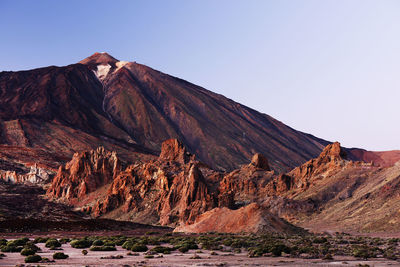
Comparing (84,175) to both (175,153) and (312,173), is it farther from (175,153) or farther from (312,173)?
(312,173)

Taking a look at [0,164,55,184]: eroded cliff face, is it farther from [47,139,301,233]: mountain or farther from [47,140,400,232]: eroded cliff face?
[47,140,400,232]: eroded cliff face

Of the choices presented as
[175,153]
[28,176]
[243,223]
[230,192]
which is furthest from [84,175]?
[243,223]

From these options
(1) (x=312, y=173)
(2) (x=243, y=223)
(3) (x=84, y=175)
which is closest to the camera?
(2) (x=243, y=223)

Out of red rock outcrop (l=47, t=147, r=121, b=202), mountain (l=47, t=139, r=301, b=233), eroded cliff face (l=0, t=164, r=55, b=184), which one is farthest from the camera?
eroded cliff face (l=0, t=164, r=55, b=184)

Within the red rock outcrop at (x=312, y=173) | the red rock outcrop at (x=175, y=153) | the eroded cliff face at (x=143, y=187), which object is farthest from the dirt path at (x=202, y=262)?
the red rock outcrop at (x=175, y=153)

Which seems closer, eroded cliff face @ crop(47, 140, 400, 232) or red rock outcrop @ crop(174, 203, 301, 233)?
red rock outcrop @ crop(174, 203, 301, 233)

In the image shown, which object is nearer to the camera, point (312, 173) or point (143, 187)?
point (312, 173)

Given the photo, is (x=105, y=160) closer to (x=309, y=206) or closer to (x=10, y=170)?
(x=10, y=170)

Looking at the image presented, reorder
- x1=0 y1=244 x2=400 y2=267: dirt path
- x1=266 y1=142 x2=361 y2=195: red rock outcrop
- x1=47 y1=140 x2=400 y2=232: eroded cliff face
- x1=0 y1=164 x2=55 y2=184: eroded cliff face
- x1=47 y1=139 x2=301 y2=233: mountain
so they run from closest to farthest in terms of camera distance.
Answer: x1=0 y1=244 x2=400 y2=267: dirt path → x1=47 y1=139 x2=301 y2=233: mountain → x1=47 y1=140 x2=400 y2=232: eroded cliff face → x1=266 y1=142 x2=361 y2=195: red rock outcrop → x1=0 y1=164 x2=55 y2=184: eroded cliff face

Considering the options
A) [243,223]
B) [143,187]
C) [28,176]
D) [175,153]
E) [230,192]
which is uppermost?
[175,153]

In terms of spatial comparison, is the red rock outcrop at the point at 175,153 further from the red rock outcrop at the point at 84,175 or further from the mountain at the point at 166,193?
the red rock outcrop at the point at 84,175

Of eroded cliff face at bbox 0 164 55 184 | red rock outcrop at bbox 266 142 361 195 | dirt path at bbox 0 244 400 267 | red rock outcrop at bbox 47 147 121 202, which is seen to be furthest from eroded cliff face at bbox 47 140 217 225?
dirt path at bbox 0 244 400 267

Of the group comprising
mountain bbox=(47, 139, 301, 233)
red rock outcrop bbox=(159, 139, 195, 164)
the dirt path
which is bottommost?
the dirt path

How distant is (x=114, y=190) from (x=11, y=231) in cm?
4898
